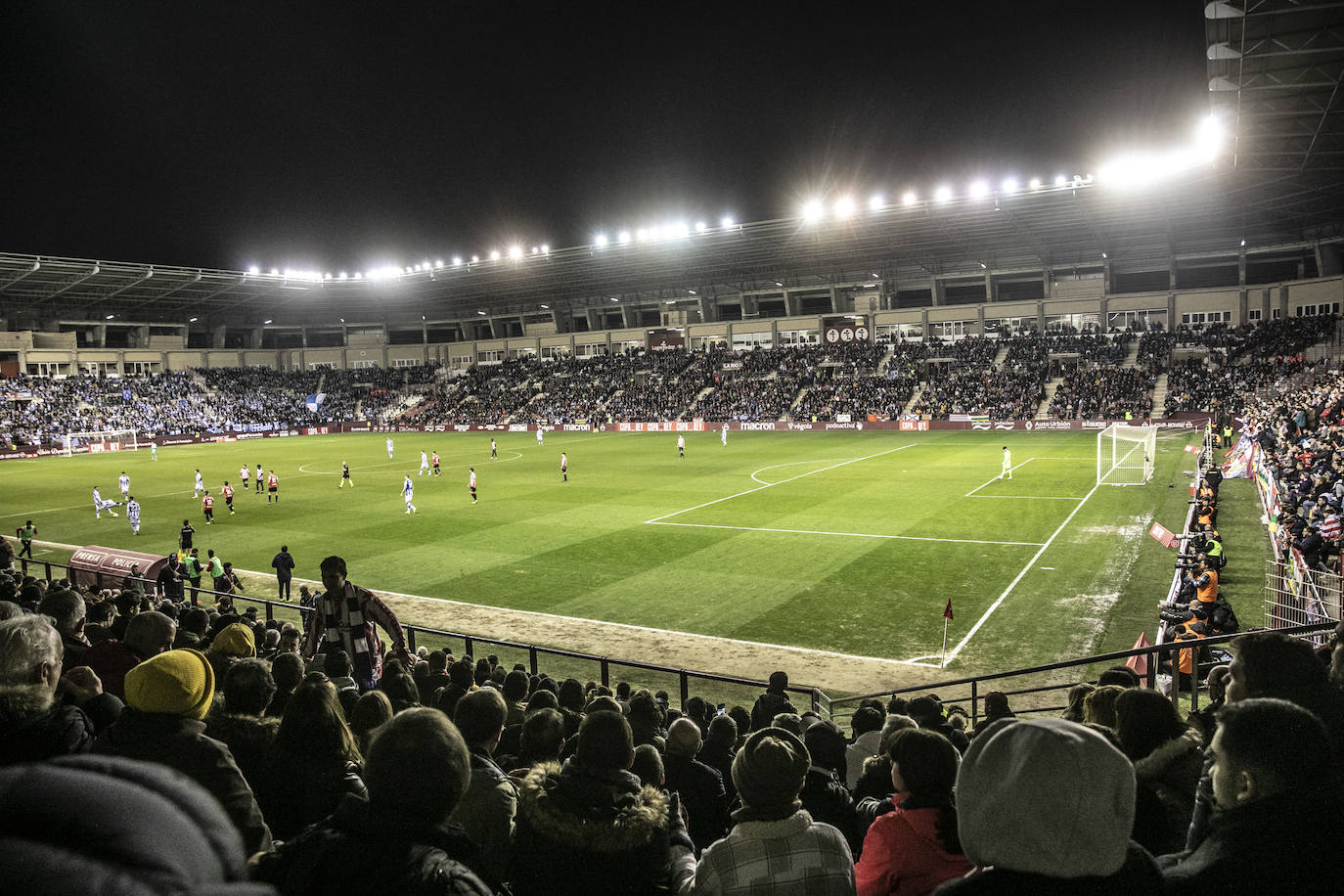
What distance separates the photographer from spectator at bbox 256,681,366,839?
4012mm

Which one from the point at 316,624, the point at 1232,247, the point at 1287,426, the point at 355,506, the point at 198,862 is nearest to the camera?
the point at 198,862

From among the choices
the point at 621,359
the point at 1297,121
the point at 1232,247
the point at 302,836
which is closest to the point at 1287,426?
the point at 1297,121

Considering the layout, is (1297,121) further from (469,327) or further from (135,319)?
(135,319)

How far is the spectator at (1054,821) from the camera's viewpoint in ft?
7.04

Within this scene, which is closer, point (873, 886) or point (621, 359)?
point (873, 886)

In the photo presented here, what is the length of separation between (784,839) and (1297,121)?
43122 millimetres

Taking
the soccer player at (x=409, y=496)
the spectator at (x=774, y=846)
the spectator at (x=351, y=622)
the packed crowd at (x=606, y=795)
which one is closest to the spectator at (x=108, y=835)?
the packed crowd at (x=606, y=795)

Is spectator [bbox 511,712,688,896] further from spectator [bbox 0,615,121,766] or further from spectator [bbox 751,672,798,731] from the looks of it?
spectator [bbox 751,672,798,731]

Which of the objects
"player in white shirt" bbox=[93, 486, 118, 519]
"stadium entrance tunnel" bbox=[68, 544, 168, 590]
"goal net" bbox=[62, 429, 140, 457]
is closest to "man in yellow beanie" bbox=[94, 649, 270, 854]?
"stadium entrance tunnel" bbox=[68, 544, 168, 590]

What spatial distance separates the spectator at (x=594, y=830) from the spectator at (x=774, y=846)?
277 millimetres

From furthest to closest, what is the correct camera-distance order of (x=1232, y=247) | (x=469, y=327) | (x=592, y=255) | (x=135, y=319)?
(x=469, y=327) → (x=135, y=319) → (x=592, y=255) → (x=1232, y=247)

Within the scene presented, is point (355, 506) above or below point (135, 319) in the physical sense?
below

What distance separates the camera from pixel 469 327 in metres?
112

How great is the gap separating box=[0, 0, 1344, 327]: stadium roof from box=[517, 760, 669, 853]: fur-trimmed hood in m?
29.5
